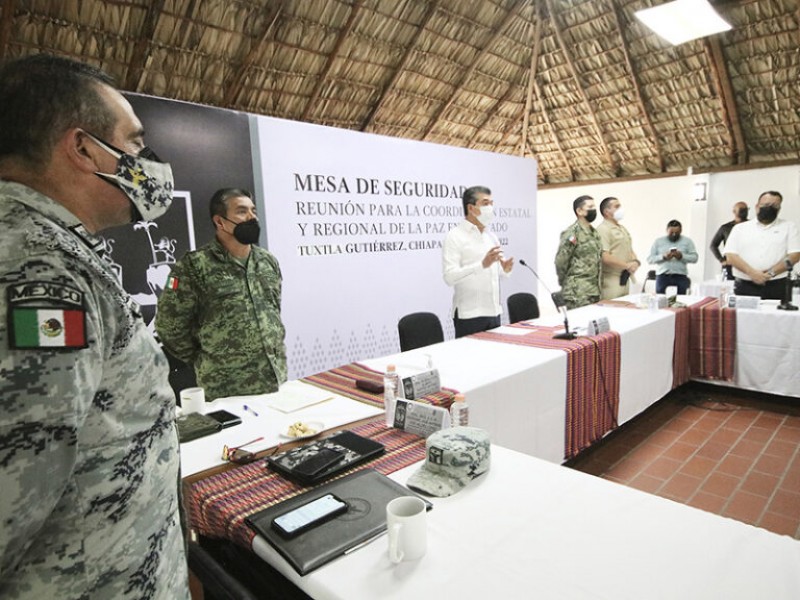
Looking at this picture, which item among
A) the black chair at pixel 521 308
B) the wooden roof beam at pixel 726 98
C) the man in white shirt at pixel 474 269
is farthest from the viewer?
the wooden roof beam at pixel 726 98

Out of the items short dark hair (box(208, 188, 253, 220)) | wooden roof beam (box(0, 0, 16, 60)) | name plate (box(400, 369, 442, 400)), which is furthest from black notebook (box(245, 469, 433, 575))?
wooden roof beam (box(0, 0, 16, 60))

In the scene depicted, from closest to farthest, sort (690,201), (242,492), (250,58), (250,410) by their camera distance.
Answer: (242,492), (250,410), (250,58), (690,201)

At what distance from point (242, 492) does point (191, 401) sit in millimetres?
601

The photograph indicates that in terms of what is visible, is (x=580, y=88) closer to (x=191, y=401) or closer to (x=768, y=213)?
(x=768, y=213)

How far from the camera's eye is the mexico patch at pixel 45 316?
1.87 feet

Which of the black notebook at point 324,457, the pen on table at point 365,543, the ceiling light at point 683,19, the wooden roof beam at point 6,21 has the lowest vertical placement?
the pen on table at point 365,543

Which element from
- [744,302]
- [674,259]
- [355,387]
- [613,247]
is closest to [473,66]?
[613,247]

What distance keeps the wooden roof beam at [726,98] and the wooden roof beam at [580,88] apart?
1.52 metres

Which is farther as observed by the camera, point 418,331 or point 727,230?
point 727,230

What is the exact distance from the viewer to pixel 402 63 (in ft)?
17.1

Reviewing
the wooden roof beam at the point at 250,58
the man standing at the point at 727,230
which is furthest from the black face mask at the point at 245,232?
the man standing at the point at 727,230

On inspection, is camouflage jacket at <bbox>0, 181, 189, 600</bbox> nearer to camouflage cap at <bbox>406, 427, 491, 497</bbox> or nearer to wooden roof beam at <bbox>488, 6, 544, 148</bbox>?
camouflage cap at <bbox>406, 427, 491, 497</bbox>

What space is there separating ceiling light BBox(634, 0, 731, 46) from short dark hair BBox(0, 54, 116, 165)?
405 cm

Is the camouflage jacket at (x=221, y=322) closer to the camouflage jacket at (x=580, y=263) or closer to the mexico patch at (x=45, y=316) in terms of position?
the mexico patch at (x=45, y=316)
